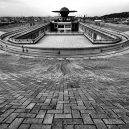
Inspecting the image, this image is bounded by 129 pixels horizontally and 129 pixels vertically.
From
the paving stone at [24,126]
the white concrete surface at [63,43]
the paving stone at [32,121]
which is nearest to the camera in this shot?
the paving stone at [24,126]

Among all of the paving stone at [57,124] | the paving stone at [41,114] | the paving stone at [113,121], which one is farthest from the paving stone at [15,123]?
the paving stone at [113,121]

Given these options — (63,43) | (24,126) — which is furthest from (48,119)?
(63,43)

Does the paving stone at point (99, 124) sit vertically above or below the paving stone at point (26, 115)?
above

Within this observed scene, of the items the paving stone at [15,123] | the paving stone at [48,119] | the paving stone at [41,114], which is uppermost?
the paving stone at [15,123]

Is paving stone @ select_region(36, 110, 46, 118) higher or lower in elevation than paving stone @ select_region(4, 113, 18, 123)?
lower

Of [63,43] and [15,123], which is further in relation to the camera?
[63,43]

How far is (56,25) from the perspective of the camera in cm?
6431

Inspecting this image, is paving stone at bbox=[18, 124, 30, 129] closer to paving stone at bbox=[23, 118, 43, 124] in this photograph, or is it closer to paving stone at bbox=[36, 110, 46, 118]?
paving stone at bbox=[23, 118, 43, 124]

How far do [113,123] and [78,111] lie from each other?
0.96 metres

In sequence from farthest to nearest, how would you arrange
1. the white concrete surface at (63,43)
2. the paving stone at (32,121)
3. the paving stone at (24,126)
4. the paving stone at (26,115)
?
the white concrete surface at (63,43) → the paving stone at (26,115) → the paving stone at (32,121) → the paving stone at (24,126)

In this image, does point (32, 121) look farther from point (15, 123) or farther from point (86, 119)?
point (86, 119)

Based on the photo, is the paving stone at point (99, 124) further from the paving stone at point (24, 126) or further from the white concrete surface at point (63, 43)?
the white concrete surface at point (63, 43)

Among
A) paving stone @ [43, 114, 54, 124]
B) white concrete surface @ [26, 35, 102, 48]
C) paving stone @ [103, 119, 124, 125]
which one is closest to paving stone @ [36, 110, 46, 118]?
paving stone @ [43, 114, 54, 124]

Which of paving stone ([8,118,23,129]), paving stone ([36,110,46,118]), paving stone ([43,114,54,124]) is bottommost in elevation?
paving stone ([36,110,46,118])
